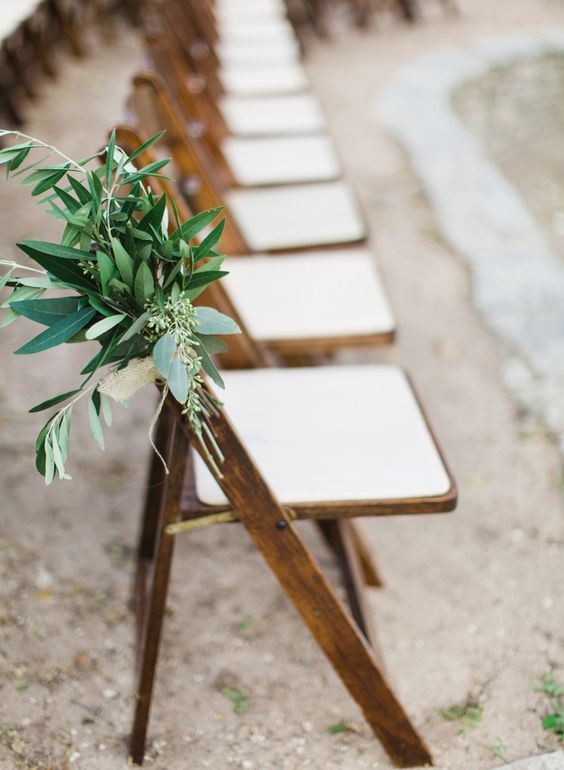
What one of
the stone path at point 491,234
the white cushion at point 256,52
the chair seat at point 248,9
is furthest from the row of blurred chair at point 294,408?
the chair seat at point 248,9

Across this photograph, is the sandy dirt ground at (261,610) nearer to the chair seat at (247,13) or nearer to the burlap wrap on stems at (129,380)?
the burlap wrap on stems at (129,380)

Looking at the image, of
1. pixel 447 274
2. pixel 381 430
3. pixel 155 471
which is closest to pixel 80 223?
pixel 381 430

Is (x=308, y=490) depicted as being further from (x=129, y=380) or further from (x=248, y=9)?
(x=248, y=9)

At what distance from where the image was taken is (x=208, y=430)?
145 centimetres

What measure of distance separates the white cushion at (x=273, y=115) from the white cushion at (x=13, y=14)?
165 centimetres

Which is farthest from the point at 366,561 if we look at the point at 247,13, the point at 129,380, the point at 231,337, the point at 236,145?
the point at 247,13

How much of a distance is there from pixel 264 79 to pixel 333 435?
347 centimetres

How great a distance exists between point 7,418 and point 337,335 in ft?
4.30

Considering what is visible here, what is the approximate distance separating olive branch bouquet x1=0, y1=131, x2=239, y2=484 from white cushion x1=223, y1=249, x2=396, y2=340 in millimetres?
865

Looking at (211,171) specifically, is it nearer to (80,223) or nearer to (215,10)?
(80,223)

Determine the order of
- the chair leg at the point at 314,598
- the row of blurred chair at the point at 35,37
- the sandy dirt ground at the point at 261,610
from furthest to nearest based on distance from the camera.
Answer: the row of blurred chair at the point at 35,37 → the sandy dirt ground at the point at 261,610 → the chair leg at the point at 314,598

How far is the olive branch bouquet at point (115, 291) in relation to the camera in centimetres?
125

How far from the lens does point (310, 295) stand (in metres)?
2.45

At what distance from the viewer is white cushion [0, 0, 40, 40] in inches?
201
